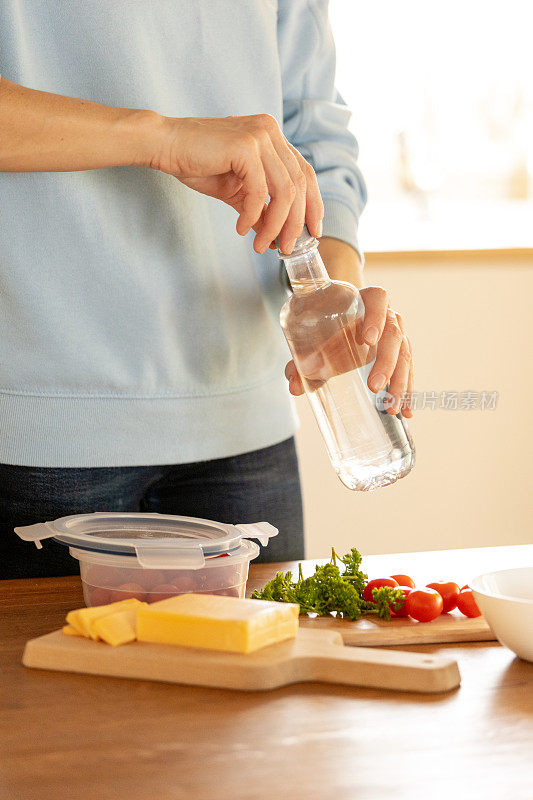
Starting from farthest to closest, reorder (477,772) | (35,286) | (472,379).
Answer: (472,379), (35,286), (477,772)

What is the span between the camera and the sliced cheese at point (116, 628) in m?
0.66

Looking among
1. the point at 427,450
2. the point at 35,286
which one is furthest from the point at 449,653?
the point at 427,450

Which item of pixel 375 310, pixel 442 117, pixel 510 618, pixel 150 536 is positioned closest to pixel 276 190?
pixel 375 310

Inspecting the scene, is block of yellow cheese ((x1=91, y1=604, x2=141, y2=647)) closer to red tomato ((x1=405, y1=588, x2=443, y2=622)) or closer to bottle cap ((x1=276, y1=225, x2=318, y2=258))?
red tomato ((x1=405, y1=588, x2=443, y2=622))

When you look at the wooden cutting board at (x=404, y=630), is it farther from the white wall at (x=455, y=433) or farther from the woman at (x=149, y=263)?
the white wall at (x=455, y=433)

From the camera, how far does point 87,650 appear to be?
65cm

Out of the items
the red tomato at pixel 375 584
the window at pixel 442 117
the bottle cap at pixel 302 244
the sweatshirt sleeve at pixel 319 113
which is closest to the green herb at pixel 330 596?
the red tomato at pixel 375 584

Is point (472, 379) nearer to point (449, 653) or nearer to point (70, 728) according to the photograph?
point (449, 653)

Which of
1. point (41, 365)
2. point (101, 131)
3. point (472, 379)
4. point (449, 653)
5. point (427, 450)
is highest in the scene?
point (101, 131)

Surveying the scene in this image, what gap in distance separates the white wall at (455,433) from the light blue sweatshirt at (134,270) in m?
1.07

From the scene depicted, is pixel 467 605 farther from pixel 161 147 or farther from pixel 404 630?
pixel 161 147

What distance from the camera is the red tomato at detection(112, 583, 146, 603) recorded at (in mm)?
757

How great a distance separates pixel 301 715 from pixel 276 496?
22.7 inches

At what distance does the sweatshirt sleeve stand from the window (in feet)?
3.22
